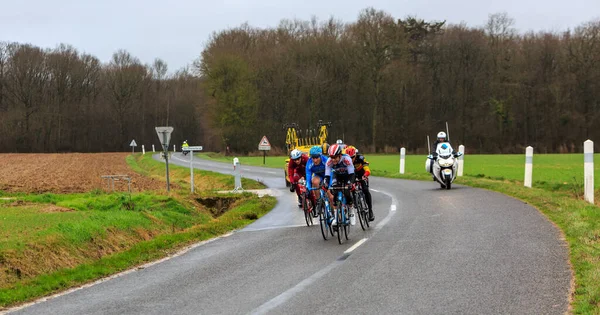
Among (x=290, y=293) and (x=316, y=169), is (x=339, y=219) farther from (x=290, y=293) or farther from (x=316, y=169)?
(x=290, y=293)

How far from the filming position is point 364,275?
8.75 m

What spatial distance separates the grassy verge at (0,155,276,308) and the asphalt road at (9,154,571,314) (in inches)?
27.0

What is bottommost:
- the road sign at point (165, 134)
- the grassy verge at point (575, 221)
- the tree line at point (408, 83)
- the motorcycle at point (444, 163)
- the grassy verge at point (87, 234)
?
the grassy verge at point (87, 234)

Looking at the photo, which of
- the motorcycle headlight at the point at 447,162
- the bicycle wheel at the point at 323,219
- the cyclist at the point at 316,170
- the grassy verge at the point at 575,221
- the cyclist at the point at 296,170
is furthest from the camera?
the motorcycle headlight at the point at 447,162

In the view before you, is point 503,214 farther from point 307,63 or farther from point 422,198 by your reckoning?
point 307,63

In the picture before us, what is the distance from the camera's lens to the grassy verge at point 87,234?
33.1ft

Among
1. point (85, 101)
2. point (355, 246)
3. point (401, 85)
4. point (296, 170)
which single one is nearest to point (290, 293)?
point (355, 246)

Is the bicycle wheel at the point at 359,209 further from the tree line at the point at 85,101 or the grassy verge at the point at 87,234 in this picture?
the tree line at the point at 85,101

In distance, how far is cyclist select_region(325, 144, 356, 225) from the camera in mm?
12609

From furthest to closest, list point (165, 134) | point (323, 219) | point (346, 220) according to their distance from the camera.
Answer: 1. point (165, 134)
2. point (323, 219)
3. point (346, 220)

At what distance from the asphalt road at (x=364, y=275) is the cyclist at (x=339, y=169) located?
38.7 inches

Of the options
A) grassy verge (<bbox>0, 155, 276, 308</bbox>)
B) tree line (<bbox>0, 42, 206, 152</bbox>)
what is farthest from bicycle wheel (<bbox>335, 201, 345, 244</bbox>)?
tree line (<bbox>0, 42, 206, 152</bbox>)

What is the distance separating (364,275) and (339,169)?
420cm

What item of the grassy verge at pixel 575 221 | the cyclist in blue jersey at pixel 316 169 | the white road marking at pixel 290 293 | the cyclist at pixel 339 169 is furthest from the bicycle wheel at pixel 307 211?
the white road marking at pixel 290 293
